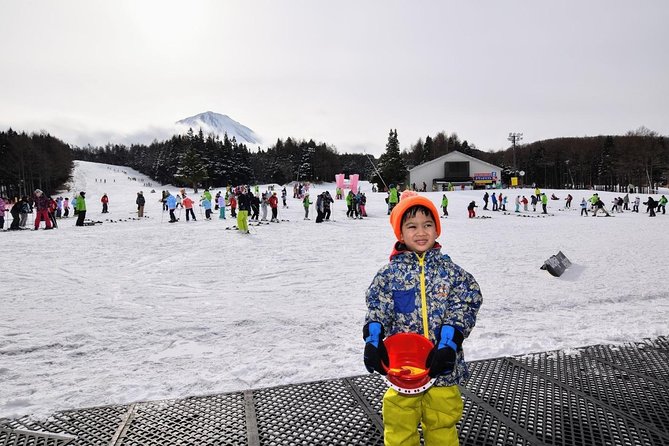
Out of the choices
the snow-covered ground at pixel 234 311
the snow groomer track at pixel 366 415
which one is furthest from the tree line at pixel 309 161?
the snow groomer track at pixel 366 415

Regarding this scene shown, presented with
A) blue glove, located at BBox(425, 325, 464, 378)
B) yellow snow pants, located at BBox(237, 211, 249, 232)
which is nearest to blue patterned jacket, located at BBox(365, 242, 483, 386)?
blue glove, located at BBox(425, 325, 464, 378)

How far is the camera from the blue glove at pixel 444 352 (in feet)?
6.44

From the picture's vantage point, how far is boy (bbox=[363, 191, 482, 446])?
2.10m

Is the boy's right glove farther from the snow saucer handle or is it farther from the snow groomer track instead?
the snow groomer track

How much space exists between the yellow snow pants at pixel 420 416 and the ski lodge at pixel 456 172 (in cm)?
6643

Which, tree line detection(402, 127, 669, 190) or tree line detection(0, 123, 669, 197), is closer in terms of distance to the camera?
tree line detection(0, 123, 669, 197)

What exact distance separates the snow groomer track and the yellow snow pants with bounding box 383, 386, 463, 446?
2.29 ft

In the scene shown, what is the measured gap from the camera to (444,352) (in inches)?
78.0

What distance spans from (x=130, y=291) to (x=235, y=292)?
6.06 ft

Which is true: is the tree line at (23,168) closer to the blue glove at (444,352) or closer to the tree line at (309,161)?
the tree line at (309,161)


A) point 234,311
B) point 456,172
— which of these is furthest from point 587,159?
point 234,311

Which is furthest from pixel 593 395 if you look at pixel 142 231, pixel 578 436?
pixel 142 231

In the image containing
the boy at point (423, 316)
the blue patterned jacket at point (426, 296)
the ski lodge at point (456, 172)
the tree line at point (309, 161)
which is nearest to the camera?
the boy at point (423, 316)

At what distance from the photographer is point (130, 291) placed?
719cm
